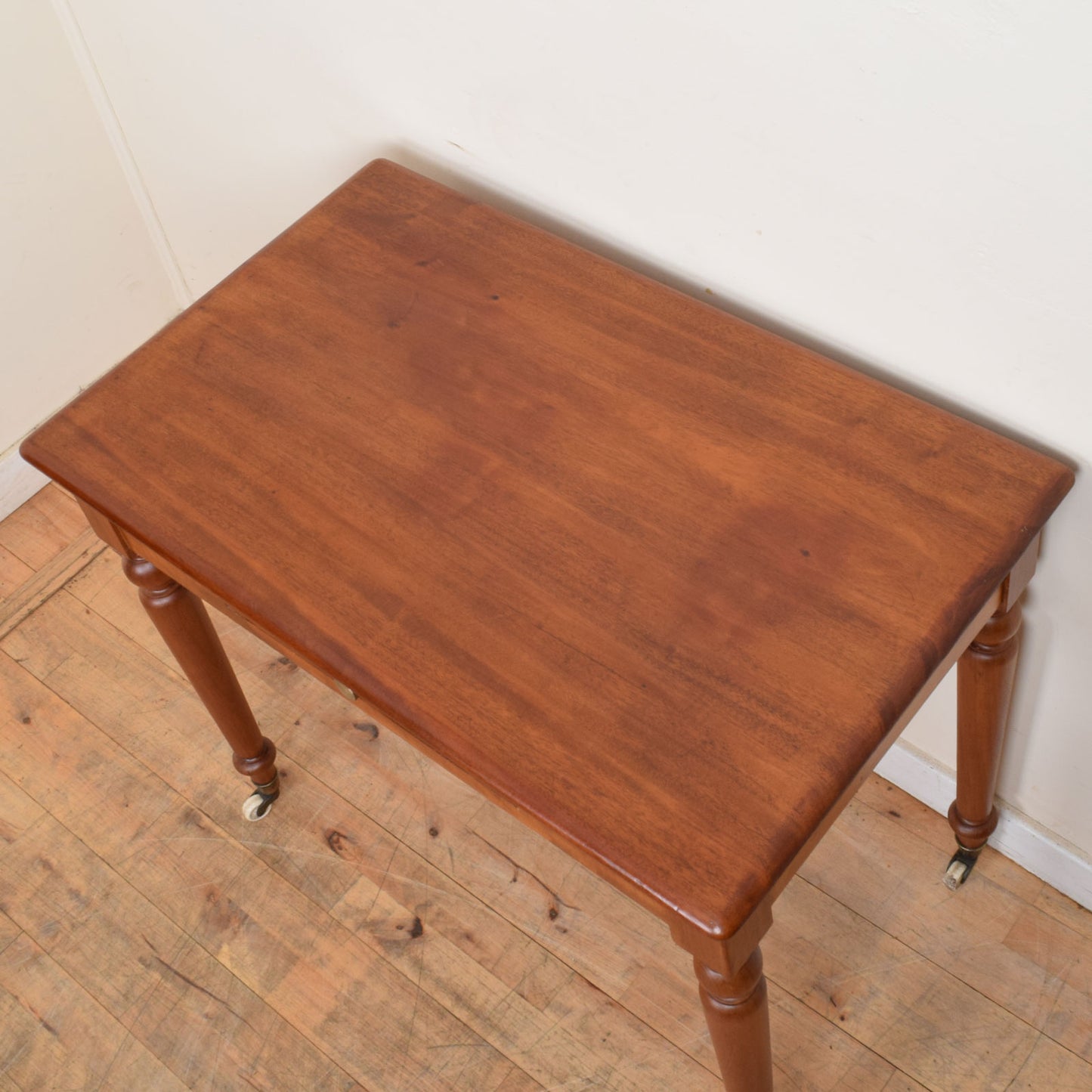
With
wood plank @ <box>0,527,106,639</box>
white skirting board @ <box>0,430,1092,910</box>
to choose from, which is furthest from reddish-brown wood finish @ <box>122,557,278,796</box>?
white skirting board @ <box>0,430,1092,910</box>

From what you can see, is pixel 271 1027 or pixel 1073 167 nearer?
pixel 1073 167

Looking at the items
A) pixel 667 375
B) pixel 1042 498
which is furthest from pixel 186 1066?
pixel 1042 498

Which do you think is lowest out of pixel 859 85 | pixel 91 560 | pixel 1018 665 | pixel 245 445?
pixel 91 560

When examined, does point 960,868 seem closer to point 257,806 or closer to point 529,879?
point 529,879

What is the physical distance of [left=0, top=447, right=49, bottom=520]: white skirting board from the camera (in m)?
1.88

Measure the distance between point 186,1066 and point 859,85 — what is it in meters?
1.21

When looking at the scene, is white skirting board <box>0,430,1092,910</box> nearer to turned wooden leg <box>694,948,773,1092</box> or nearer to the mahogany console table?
the mahogany console table

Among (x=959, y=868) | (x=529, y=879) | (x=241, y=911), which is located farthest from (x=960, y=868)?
(x=241, y=911)

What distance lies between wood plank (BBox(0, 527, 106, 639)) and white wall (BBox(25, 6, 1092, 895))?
71 cm

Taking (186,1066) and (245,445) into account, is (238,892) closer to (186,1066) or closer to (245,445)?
(186,1066)

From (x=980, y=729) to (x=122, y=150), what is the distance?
1.44 meters

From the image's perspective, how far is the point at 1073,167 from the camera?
835 mm

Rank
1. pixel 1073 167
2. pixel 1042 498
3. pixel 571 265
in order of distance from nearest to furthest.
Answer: pixel 1073 167, pixel 1042 498, pixel 571 265

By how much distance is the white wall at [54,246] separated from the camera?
5.55 ft
